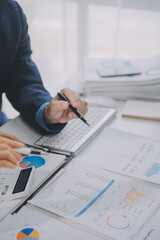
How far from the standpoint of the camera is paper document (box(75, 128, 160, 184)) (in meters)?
0.78

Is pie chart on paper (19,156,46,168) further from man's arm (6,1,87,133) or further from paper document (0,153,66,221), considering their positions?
man's arm (6,1,87,133)

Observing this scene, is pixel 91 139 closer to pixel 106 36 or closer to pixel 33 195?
pixel 33 195

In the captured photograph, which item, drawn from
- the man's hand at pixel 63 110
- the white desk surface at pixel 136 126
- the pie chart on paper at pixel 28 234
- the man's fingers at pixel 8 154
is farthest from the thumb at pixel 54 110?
the pie chart on paper at pixel 28 234

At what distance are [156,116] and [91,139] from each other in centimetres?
28

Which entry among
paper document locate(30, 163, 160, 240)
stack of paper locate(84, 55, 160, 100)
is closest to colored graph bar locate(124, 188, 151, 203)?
paper document locate(30, 163, 160, 240)

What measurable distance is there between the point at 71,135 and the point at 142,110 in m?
0.32

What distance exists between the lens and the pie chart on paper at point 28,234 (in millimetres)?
578

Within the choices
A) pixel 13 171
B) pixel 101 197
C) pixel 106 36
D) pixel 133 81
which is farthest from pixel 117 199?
pixel 106 36

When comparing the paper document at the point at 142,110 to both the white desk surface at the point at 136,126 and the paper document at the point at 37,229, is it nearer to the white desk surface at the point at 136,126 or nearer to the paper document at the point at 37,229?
the white desk surface at the point at 136,126

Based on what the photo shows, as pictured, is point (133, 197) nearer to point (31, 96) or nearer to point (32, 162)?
point (32, 162)

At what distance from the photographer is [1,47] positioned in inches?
41.5

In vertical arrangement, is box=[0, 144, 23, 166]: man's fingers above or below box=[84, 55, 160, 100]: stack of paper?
below

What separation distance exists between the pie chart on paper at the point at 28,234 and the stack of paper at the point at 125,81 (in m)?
0.72

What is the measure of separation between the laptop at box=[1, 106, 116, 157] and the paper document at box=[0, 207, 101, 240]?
248 mm
